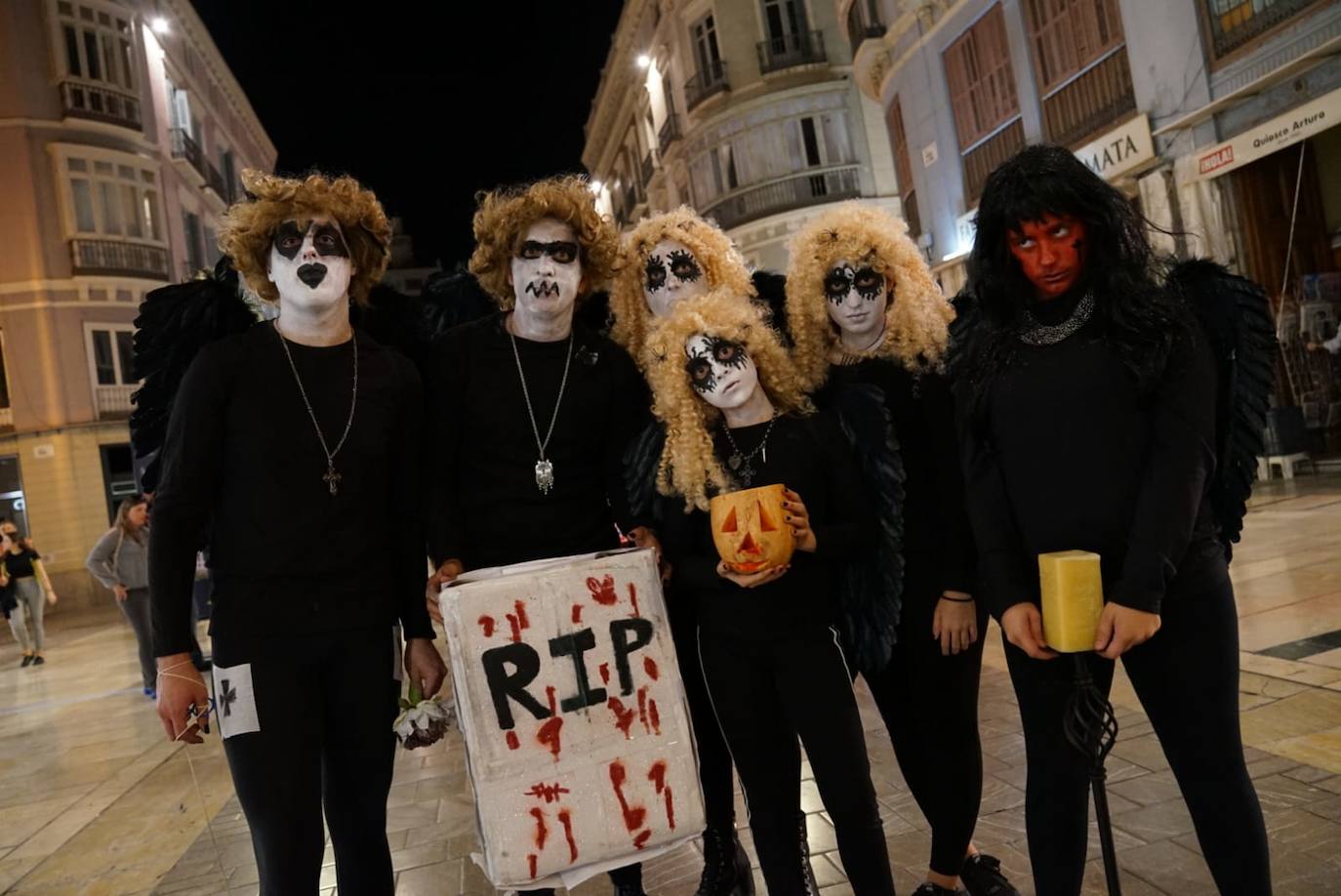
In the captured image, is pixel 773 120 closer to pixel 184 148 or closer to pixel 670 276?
pixel 184 148

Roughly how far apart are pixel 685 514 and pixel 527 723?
705 millimetres

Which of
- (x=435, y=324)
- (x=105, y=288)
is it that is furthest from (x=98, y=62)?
(x=435, y=324)

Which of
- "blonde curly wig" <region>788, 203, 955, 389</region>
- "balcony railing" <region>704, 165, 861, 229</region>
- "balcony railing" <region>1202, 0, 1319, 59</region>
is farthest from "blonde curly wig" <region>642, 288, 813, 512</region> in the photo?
"balcony railing" <region>704, 165, 861, 229</region>

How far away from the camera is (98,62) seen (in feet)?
63.7

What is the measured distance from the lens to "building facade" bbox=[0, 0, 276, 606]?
18.4 meters

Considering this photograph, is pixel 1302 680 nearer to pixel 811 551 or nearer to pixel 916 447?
pixel 916 447

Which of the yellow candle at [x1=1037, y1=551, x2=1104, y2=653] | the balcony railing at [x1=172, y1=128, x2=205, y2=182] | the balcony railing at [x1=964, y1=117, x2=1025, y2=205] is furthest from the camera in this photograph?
the balcony railing at [x1=172, y1=128, x2=205, y2=182]

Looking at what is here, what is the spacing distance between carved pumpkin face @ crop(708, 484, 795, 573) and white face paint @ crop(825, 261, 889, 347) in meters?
0.83

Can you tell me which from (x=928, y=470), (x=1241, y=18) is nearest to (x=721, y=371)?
(x=928, y=470)

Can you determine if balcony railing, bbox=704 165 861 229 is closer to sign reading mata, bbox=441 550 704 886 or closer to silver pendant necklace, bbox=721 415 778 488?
silver pendant necklace, bbox=721 415 778 488

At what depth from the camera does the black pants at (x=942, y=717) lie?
273 cm

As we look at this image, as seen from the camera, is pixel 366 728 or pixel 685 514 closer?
pixel 366 728

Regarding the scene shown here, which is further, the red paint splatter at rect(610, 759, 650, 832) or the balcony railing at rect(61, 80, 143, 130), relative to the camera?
the balcony railing at rect(61, 80, 143, 130)

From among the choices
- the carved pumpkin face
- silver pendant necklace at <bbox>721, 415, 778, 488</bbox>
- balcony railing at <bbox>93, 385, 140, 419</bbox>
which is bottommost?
the carved pumpkin face
